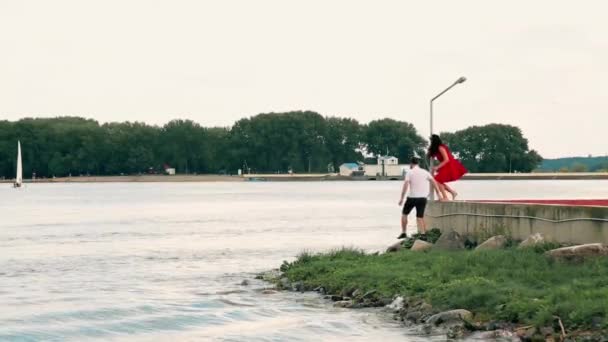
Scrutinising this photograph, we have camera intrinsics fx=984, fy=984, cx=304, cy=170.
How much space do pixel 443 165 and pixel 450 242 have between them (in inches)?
111

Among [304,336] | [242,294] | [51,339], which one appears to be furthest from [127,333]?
[242,294]

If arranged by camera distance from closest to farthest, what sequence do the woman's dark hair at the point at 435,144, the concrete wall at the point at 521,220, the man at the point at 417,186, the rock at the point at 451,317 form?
the rock at the point at 451,317 < the concrete wall at the point at 521,220 < the man at the point at 417,186 < the woman's dark hair at the point at 435,144

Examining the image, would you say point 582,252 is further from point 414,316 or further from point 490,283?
point 414,316

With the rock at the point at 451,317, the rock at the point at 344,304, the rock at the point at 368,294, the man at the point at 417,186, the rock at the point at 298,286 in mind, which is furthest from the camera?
the man at the point at 417,186

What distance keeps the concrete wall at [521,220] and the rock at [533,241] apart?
0.21 metres

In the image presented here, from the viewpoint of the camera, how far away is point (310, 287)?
23.6 m

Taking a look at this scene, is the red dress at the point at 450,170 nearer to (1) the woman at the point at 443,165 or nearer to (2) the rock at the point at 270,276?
(1) the woman at the point at 443,165

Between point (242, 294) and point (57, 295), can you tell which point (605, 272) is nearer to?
point (242, 294)

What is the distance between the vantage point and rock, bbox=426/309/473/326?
17.3 m

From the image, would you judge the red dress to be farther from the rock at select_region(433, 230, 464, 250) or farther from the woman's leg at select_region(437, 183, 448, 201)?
the rock at select_region(433, 230, 464, 250)

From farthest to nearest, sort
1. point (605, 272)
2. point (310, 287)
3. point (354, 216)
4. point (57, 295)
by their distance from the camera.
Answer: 1. point (354, 216)
2. point (57, 295)
3. point (310, 287)
4. point (605, 272)

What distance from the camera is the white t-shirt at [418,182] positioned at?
85.6 ft

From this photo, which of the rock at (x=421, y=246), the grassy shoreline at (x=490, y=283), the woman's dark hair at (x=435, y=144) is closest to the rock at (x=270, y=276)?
the grassy shoreline at (x=490, y=283)

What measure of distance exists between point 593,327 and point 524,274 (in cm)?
397
